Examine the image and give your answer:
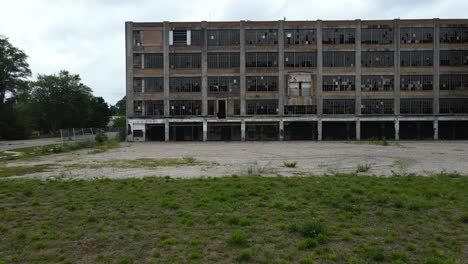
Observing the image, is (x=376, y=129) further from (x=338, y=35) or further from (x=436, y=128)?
(x=338, y=35)

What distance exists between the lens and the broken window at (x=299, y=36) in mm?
59281

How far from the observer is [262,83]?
59.4 m

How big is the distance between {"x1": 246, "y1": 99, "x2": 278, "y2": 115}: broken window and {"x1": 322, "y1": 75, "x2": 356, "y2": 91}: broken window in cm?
865

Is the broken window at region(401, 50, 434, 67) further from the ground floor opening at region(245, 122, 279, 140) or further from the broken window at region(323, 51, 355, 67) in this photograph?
the ground floor opening at region(245, 122, 279, 140)

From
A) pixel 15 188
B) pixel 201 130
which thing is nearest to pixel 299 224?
pixel 15 188

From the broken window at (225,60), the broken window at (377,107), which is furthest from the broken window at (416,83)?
the broken window at (225,60)

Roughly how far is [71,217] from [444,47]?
64.7m

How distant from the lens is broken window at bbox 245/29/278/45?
195 ft

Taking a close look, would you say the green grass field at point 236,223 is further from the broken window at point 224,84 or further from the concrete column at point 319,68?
the broken window at point 224,84

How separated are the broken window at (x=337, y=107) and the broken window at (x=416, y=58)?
1098 cm

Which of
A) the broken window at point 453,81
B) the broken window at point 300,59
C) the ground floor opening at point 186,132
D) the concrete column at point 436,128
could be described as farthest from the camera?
the ground floor opening at point 186,132

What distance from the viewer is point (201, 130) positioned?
60375 mm

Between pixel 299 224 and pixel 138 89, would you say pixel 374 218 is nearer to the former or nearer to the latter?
pixel 299 224

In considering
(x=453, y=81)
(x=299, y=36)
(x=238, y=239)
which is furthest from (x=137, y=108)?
(x=238, y=239)
